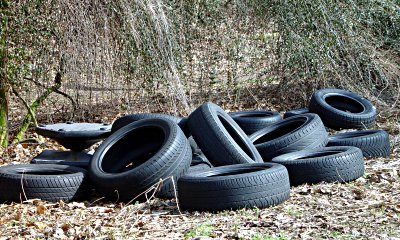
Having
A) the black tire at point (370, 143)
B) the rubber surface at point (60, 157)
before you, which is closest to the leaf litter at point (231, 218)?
the black tire at point (370, 143)

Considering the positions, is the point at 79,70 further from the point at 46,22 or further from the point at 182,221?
the point at 182,221

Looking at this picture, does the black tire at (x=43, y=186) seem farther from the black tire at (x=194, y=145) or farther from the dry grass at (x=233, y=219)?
the black tire at (x=194, y=145)

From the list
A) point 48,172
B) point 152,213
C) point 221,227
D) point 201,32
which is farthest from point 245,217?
point 201,32

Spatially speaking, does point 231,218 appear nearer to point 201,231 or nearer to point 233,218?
point 233,218

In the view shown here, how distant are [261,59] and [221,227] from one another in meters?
7.33

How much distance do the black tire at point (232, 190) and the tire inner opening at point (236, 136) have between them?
4.43 ft

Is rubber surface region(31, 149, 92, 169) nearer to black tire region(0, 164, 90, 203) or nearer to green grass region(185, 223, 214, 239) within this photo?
black tire region(0, 164, 90, 203)

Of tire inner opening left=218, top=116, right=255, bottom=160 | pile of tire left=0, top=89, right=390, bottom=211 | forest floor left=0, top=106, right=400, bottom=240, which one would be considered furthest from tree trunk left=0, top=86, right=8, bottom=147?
tire inner opening left=218, top=116, right=255, bottom=160

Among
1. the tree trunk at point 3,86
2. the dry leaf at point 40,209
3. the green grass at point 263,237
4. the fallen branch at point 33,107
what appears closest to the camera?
the green grass at point 263,237

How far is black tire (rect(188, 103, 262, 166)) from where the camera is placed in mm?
7344

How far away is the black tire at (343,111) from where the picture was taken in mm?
10164

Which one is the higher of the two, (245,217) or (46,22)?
(46,22)

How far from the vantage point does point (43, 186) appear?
275 inches

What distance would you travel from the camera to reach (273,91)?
12.9m
